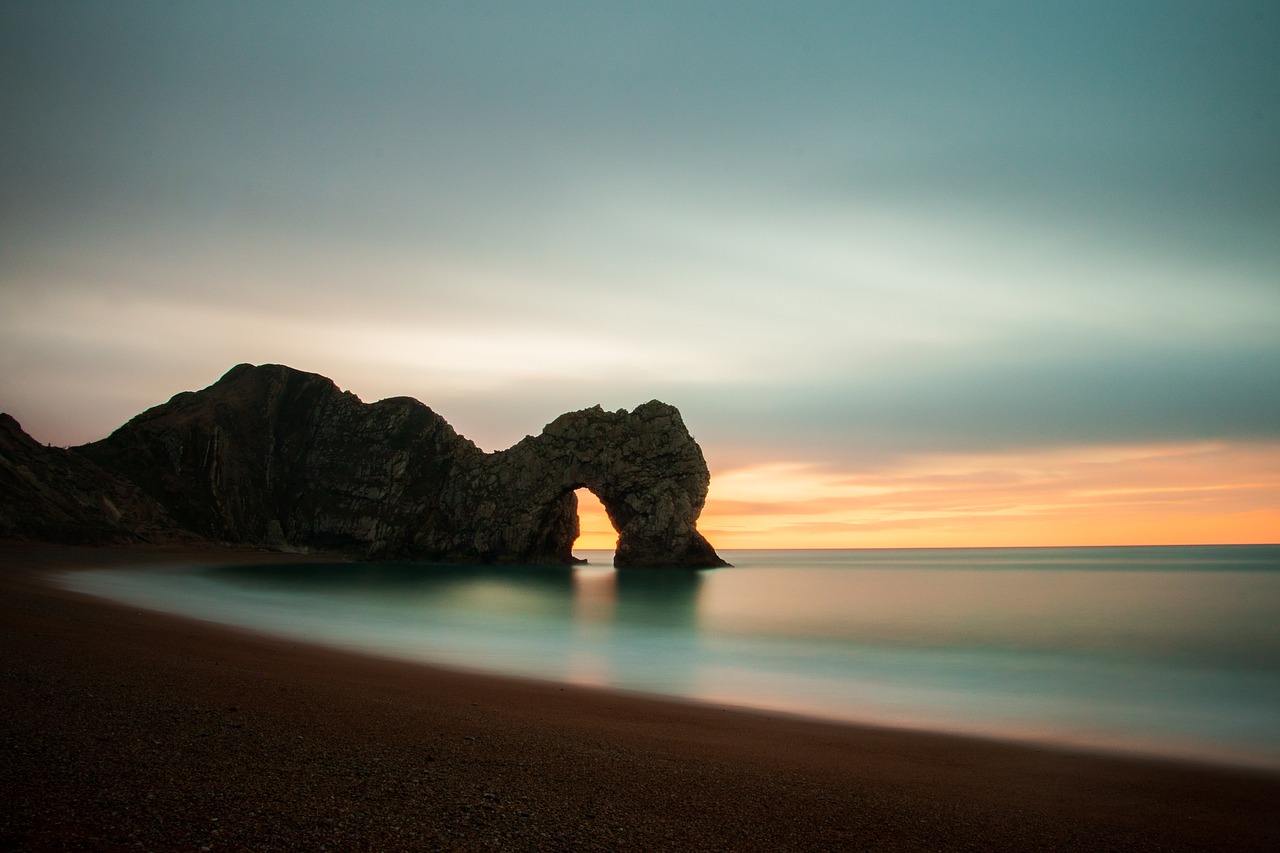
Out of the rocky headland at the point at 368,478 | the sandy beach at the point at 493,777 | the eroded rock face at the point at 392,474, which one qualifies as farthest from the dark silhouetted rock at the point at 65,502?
the sandy beach at the point at 493,777

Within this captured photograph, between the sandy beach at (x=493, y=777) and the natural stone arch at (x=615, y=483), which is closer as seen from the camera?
the sandy beach at (x=493, y=777)

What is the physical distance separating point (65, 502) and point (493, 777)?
73238 millimetres

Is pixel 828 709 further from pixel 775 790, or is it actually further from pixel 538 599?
pixel 538 599

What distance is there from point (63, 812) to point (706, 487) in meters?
83.2

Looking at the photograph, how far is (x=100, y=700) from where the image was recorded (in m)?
9.29

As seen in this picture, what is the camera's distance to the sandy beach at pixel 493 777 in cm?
629

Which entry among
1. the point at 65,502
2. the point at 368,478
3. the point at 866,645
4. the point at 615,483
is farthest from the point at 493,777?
the point at 368,478

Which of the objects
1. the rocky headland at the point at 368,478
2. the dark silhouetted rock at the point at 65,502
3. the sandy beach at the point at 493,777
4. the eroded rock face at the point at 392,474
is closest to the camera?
the sandy beach at the point at 493,777

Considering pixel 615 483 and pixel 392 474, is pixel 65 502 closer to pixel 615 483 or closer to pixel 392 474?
pixel 392 474

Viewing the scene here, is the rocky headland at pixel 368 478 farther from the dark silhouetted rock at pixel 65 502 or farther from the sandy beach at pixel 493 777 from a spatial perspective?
the sandy beach at pixel 493 777

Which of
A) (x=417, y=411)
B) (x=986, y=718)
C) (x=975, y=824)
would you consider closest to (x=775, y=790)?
(x=975, y=824)

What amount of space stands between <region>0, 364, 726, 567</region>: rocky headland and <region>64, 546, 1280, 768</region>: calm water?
95.1 feet

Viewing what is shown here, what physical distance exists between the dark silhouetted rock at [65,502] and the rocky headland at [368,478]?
0.94 feet

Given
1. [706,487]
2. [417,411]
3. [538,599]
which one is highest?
[417,411]
